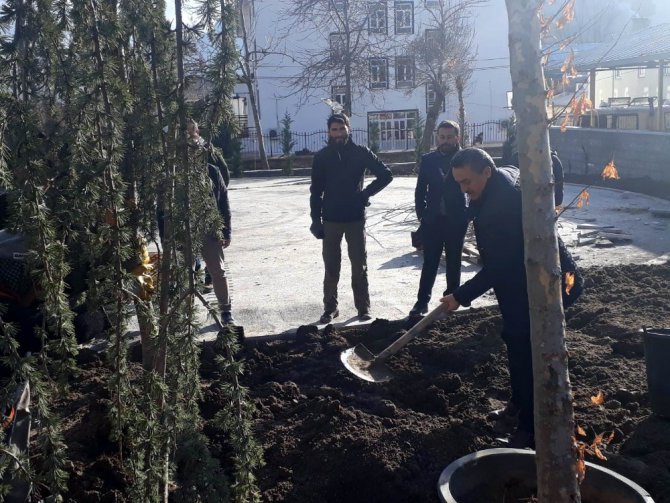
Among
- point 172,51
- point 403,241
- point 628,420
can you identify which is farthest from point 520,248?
point 403,241

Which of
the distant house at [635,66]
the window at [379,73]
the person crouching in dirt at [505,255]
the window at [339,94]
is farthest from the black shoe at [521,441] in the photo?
the window at [339,94]

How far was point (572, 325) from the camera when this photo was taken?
22.5 ft

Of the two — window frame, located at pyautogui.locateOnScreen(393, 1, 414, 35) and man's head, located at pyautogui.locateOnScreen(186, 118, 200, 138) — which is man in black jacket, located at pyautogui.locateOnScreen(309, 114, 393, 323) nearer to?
man's head, located at pyautogui.locateOnScreen(186, 118, 200, 138)

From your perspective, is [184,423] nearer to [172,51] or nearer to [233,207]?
[172,51]

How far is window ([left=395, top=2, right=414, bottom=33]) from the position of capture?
41.7m

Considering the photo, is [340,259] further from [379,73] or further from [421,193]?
[379,73]

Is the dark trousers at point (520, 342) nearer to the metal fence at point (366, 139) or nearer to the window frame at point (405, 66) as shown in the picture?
the window frame at point (405, 66)

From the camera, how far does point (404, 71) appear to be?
1646 inches

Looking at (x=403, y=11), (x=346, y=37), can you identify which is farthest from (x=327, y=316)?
Answer: (x=403, y=11)

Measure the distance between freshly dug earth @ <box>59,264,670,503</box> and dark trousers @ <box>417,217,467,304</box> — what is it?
0.39 m

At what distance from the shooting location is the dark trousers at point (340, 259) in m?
7.48

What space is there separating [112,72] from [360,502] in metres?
2.43

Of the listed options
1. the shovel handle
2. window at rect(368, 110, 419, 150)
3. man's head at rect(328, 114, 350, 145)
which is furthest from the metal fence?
Answer: the shovel handle

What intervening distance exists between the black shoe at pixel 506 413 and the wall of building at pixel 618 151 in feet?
40.5
